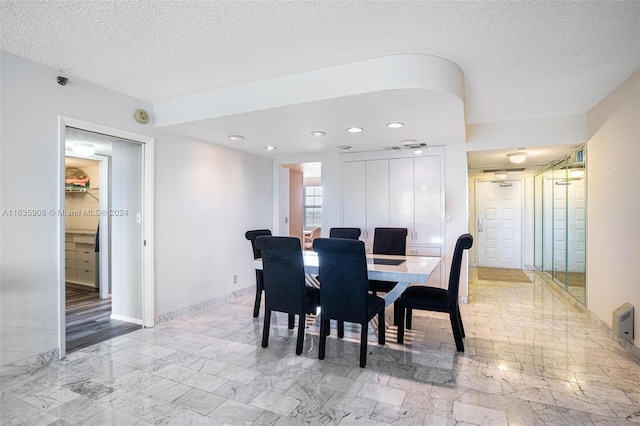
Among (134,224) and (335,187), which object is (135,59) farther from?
(335,187)

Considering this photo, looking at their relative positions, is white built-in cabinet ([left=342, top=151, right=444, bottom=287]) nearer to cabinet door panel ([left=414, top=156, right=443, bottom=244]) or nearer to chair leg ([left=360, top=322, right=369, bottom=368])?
cabinet door panel ([left=414, top=156, right=443, bottom=244])

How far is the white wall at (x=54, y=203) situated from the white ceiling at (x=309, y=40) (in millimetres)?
220

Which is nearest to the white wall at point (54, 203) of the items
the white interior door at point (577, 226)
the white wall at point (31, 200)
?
the white wall at point (31, 200)

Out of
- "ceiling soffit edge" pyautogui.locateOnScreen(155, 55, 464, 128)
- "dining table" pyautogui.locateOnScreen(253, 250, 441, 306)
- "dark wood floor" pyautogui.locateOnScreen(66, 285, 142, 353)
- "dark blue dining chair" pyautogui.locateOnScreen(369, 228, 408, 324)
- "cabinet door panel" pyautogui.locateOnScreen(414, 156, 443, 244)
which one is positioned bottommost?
"dark wood floor" pyautogui.locateOnScreen(66, 285, 142, 353)

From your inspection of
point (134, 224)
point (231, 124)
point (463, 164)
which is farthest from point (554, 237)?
point (134, 224)

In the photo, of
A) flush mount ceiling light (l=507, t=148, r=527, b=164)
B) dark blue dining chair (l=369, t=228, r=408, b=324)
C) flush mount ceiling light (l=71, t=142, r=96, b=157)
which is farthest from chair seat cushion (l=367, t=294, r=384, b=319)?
flush mount ceiling light (l=71, t=142, r=96, b=157)

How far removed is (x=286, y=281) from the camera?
2848mm

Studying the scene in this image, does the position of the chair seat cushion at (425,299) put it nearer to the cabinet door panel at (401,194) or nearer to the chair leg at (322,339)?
the chair leg at (322,339)

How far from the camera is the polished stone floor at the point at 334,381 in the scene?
195 centimetres

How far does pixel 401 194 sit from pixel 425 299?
2166 mm

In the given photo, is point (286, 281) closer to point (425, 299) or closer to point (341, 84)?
point (425, 299)

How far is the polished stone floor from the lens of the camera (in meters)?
1.95

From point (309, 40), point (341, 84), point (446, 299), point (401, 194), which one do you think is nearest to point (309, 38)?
point (309, 40)

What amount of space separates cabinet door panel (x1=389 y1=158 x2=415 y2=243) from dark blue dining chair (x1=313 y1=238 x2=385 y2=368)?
2.26 metres
